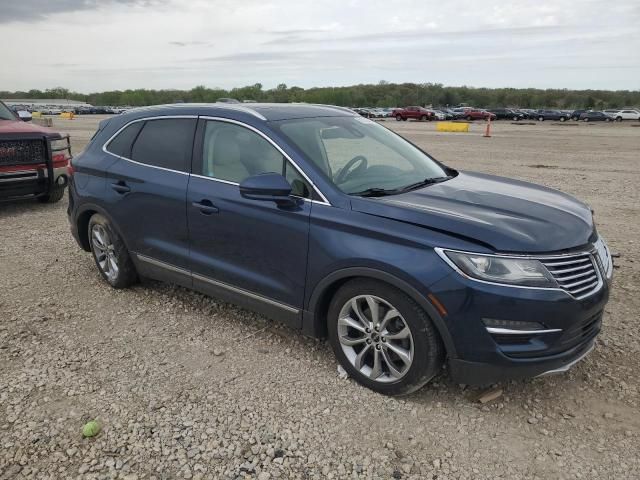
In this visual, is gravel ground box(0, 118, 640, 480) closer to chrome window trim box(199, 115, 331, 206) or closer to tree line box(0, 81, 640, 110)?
chrome window trim box(199, 115, 331, 206)

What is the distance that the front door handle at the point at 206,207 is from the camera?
3.96 meters

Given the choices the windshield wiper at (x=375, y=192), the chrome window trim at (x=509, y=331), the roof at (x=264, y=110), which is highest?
the roof at (x=264, y=110)

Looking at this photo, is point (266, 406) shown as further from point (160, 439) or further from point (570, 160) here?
point (570, 160)

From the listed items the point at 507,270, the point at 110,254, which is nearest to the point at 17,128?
the point at 110,254

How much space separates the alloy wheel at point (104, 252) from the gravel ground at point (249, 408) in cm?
32

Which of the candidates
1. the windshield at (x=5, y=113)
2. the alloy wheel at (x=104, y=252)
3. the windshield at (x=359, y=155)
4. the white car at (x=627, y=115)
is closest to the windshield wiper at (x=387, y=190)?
the windshield at (x=359, y=155)

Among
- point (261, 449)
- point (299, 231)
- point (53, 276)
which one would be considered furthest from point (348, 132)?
A: point (53, 276)

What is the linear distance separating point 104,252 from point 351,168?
2.79m

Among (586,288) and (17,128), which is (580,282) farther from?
(17,128)

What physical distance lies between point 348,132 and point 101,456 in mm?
2794

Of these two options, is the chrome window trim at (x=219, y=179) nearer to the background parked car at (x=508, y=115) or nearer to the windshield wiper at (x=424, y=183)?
the windshield wiper at (x=424, y=183)

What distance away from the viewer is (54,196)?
29.6ft

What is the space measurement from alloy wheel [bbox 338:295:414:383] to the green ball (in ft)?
5.01

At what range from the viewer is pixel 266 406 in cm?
332
